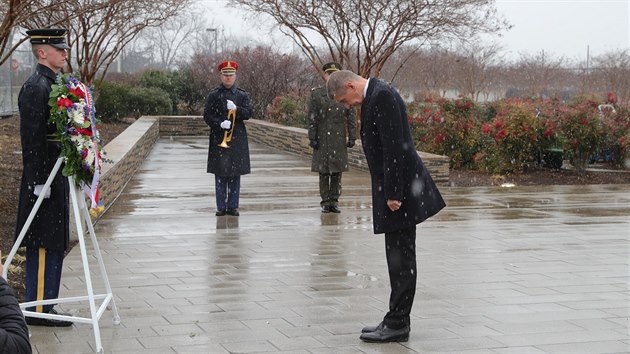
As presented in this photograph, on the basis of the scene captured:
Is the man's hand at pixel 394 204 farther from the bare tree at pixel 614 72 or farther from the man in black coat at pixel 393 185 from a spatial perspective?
the bare tree at pixel 614 72

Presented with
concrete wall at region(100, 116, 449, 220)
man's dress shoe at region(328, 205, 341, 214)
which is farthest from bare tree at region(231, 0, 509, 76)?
man's dress shoe at region(328, 205, 341, 214)

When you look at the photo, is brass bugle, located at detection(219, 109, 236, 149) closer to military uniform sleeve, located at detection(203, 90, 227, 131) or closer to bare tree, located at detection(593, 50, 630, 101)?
military uniform sleeve, located at detection(203, 90, 227, 131)

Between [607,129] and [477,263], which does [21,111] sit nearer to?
[477,263]

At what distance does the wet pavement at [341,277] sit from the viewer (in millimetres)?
6098

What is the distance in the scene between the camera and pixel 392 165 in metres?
6.00

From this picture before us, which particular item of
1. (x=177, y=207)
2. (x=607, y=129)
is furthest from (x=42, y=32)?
(x=607, y=129)

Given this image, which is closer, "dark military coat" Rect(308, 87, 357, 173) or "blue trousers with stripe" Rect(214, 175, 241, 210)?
"blue trousers with stripe" Rect(214, 175, 241, 210)

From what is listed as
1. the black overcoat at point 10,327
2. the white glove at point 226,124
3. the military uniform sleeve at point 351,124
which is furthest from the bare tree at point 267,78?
the black overcoat at point 10,327

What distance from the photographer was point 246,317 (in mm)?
6656

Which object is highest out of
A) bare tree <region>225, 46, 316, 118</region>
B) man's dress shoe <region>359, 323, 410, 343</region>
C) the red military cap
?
bare tree <region>225, 46, 316, 118</region>

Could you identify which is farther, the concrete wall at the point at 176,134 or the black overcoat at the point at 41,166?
the concrete wall at the point at 176,134

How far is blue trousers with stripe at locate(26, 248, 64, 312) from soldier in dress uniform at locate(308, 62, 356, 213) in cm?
597

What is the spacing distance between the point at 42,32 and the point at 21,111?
0.55 metres

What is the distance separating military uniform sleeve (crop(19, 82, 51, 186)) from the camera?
617cm
